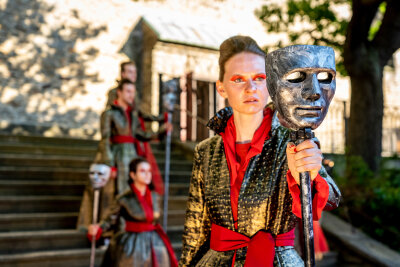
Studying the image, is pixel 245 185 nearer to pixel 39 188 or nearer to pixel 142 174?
pixel 142 174

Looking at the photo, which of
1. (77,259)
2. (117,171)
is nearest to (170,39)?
(117,171)

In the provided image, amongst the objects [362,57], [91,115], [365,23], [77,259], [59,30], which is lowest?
[77,259]

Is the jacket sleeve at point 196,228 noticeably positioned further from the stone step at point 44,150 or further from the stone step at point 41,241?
the stone step at point 44,150

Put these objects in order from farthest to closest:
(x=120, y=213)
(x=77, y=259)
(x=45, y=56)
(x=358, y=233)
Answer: (x=45, y=56), (x=358, y=233), (x=77, y=259), (x=120, y=213)

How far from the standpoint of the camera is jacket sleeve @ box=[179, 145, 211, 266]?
167 centimetres

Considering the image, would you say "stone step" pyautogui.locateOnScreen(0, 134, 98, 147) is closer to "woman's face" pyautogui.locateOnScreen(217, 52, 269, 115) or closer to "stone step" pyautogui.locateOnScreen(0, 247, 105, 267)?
"stone step" pyautogui.locateOnScreen(0, 247, 105, 267)

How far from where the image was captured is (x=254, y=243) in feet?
4.75

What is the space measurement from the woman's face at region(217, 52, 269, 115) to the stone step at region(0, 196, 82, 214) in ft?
15.7

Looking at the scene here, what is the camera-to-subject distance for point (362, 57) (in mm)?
7293

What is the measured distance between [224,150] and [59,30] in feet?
32.3

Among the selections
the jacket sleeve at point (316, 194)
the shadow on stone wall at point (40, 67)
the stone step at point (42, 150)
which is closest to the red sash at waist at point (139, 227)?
the jacket sleeve at point (316, 194)

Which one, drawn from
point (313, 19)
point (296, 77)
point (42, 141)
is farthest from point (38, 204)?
point (313, 19)

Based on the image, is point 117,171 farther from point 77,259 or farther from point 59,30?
point 59,30

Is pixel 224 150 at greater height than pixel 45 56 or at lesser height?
lesser
